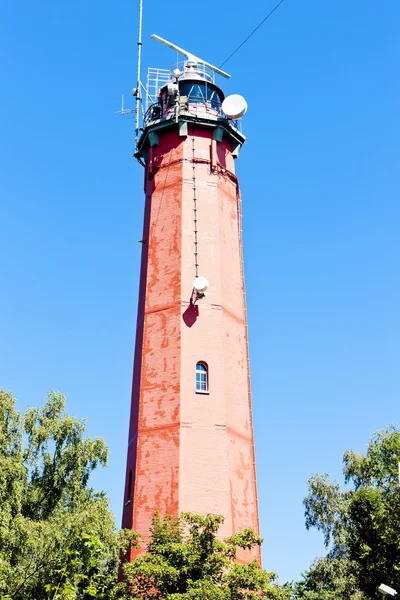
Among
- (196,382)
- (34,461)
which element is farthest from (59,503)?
(196,382)

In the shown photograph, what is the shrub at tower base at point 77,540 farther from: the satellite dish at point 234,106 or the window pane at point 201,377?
the satellite dish at point 234,106

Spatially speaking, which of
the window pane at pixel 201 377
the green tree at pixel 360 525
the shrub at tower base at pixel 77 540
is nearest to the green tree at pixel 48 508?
the shrub at tower base at pixel 77 540

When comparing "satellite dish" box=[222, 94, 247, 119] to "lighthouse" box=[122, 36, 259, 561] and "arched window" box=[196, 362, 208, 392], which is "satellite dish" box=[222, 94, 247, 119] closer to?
"lighthouse" box=[122, 36, 259, 561]

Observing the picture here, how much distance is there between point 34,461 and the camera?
3394cm

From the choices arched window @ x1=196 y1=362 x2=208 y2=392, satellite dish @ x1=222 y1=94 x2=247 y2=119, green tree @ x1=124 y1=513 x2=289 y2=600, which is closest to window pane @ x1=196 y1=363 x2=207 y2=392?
arched window @ x1=196 y1=362 x2=208 y2=392

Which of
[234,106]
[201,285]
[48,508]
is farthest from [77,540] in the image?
[234,106]

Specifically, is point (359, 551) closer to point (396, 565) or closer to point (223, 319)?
point (396, 565)

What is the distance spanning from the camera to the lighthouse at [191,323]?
1073 inches

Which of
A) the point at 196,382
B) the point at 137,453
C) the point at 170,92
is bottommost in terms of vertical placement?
the point at 137,453

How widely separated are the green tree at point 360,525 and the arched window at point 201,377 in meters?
11.0

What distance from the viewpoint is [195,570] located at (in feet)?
74.8

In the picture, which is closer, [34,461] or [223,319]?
[223,319]

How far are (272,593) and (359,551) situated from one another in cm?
1534

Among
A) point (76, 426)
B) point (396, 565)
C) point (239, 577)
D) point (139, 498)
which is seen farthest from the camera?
point (76, 426)
